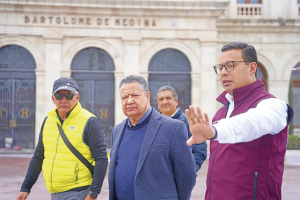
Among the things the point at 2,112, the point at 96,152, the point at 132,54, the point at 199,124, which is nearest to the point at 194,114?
the point at 199,124

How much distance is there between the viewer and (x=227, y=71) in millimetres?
2734

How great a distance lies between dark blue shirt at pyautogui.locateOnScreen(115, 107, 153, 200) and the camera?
10.9 ft

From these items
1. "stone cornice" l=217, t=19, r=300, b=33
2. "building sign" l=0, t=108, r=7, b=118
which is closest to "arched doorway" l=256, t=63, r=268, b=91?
"stone cornice" l=217, t=19, r=300, b=33

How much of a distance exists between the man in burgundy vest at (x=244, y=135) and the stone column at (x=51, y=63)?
1453cm

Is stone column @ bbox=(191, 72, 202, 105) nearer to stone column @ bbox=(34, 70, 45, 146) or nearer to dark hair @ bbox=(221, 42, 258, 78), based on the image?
stone column @ bbox=(34, 70, 45, 146)

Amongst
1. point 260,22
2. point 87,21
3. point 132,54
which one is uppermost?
point 260,22

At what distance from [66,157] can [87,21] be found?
13603 millimetres

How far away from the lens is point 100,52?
56.1ft

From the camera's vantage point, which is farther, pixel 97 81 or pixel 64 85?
pixel 97 81

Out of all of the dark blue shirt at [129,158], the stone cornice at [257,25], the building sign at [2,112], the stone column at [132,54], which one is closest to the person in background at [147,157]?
the dark blue shirt at [129,158]

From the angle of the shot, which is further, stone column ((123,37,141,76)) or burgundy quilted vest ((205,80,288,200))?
stone column ((123,37,141,76))

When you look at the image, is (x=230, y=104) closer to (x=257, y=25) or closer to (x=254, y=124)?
(x=254, y=124)

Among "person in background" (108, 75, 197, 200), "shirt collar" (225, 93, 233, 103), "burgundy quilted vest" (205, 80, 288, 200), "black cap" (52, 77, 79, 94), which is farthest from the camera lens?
"black cap" (52, 77, 79, 94)

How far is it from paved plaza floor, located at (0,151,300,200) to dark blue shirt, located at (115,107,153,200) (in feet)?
16.1
